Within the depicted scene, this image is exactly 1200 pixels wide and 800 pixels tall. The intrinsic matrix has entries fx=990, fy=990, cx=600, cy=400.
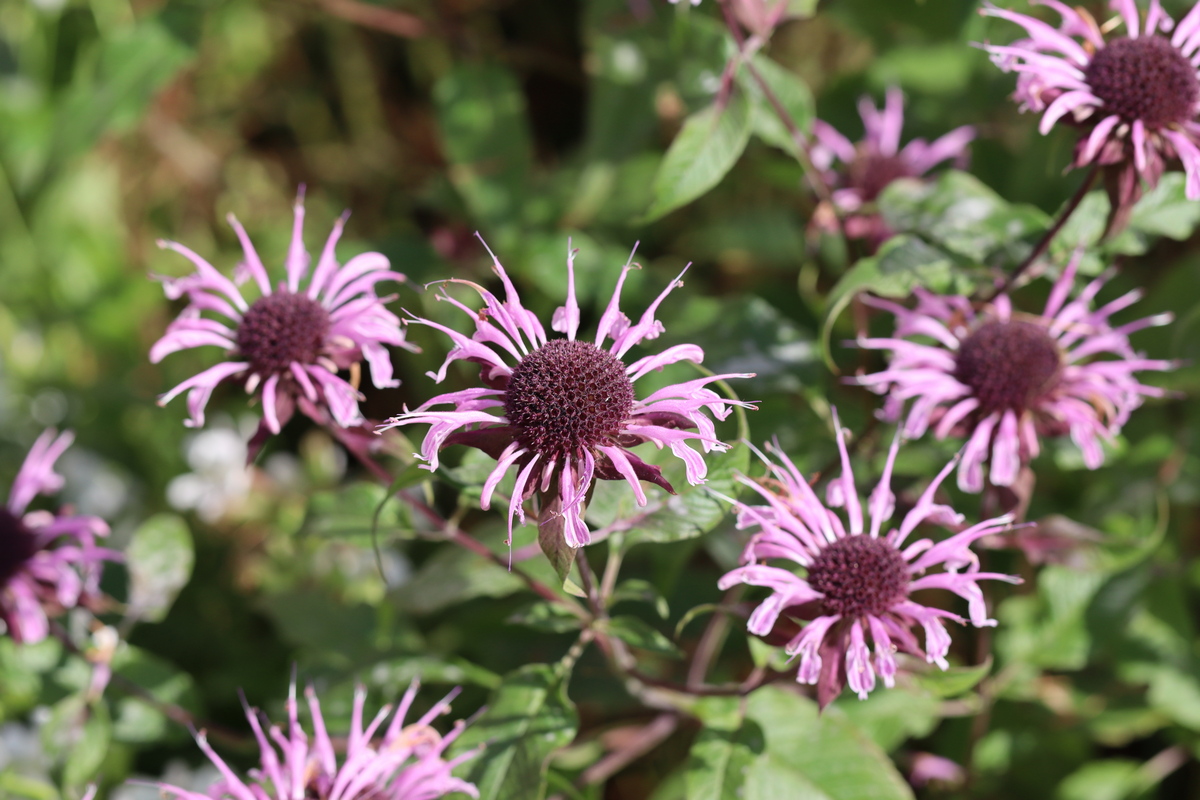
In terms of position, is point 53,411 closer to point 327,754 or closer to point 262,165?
point 262,165

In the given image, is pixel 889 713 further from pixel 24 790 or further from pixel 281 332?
pixel 24 790

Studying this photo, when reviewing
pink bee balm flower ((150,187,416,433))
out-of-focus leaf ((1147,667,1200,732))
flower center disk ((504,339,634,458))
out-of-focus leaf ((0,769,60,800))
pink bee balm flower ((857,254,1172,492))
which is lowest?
out-of-focus leaf ((0,769,60,800))

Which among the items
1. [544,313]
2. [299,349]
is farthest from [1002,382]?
[544,313]

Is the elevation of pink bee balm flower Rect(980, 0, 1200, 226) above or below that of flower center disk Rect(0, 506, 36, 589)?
above

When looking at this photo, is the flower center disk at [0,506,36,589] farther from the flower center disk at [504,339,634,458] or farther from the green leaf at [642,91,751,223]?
the green leaf at [642,91,751,223]

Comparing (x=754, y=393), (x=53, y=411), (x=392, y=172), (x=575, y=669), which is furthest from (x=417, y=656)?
(x=392, y=172)

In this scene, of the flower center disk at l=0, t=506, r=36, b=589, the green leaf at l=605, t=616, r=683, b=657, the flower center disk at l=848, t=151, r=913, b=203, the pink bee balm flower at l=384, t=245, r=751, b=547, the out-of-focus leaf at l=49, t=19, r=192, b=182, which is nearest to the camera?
the pink bee balm flower at l=384, t=245, r=751, b=547

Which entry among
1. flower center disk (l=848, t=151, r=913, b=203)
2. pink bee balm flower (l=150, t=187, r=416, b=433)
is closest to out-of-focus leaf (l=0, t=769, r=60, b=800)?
pink bee balm flower (l=150, t=187, r=416, b=433)

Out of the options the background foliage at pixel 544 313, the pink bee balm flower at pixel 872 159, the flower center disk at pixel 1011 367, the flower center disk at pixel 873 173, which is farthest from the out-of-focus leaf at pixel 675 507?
the flower center disk at pixel 873 173
